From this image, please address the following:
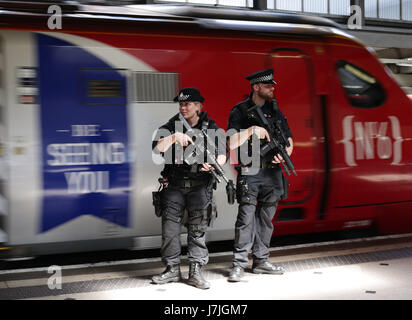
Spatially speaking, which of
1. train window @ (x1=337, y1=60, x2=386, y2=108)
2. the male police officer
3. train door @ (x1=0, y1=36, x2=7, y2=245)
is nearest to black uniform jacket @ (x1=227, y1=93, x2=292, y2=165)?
the male police officer

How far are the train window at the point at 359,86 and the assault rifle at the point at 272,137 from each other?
1.45m

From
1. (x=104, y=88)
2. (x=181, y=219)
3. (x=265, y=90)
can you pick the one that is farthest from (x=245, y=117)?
(x=104, y=88)

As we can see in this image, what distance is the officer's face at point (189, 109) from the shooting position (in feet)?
15.5

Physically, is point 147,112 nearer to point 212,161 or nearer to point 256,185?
point 212,161

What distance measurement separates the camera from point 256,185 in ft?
16.6

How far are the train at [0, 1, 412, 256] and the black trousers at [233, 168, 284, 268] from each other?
21.2 inches

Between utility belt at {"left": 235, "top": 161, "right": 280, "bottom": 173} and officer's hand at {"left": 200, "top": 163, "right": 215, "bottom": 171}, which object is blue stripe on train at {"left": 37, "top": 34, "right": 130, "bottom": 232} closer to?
officer's hand at {"left": 200, "top": 163, "right": 215, "bottom": 171}

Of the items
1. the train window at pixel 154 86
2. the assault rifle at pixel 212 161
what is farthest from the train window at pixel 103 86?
the assault rifle at pixel 212 161

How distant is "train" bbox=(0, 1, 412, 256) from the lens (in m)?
4.98
